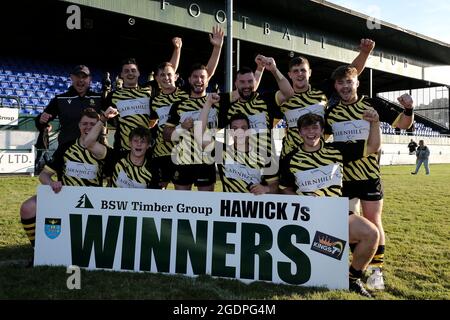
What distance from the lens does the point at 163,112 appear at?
433 cm

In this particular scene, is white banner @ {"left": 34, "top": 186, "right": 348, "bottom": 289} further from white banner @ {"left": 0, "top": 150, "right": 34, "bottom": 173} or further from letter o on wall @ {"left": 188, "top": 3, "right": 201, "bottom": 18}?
letter o on wall @ {"left": 188, "top": 3, "right": 201, "bottom": 18}

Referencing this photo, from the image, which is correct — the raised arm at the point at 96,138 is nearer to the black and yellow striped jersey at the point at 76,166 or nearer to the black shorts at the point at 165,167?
the black and yellow striped jersey at the point at 76,166

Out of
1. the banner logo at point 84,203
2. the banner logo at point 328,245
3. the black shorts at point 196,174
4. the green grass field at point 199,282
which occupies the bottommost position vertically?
the green grass field at point 199,282

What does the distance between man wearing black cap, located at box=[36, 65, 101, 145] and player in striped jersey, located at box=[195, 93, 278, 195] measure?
1641mm

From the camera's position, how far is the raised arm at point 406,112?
11.1 feet

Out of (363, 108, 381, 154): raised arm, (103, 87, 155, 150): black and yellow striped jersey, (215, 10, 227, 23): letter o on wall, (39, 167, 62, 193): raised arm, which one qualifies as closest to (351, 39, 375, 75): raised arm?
(363, 108, 381, 154): raised arm

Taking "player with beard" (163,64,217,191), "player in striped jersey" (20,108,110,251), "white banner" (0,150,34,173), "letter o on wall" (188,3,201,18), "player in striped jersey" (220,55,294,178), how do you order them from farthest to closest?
1. "letter o on wall" (188,3,201,18)
2. "white banner" (0,150,34,173)
3. "player with beard" (163,64,217,191)
4. "player in striped jersey" (20,108,110,251)
5. "player in striped jersey" (220,55,294,178)

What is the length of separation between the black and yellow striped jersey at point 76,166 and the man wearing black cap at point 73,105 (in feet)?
2.03

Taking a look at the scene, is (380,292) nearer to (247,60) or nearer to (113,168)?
(113,168)

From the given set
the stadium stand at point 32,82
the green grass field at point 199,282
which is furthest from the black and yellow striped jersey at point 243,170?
the stadium stand at point 32,82

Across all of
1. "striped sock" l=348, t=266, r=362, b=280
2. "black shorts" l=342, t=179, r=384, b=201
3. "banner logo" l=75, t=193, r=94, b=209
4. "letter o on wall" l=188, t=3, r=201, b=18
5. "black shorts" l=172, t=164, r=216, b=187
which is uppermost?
"letter o on wall" l=188, t=3, r=201, b=18

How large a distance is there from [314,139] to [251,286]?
1.36 meters

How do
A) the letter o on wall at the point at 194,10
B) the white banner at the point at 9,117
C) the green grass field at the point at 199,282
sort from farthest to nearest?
the letter o on wall at the point at 194,10
the white banner at the point at 9,117
the green grass field at the point at 199,282

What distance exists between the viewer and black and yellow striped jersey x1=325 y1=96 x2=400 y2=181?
3578 mm
